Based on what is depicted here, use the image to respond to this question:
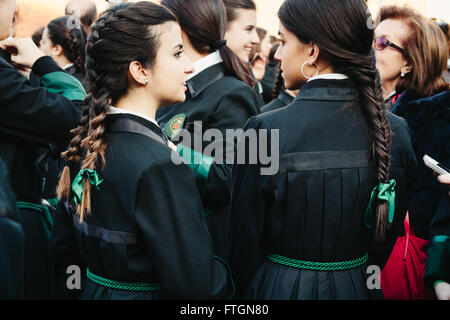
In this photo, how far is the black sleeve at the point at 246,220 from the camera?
1729mm

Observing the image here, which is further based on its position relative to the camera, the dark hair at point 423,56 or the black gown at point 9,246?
the dark hair at point 423,56

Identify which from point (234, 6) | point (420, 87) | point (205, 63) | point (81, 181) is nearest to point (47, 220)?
point (81, 181)

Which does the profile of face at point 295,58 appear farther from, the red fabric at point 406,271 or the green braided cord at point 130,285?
the red fabric at point 406,271

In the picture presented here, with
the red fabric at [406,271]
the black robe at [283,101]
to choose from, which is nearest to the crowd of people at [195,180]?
the red fabric at [406,271]

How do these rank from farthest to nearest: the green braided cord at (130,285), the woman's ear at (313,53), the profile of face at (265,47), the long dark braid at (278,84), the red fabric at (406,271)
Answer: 1. the profile of face at (265,47)
2. the long dark braid at (278,84)
3. the red fabric at (406,271)
4. the woman's ear at (313,53)
5. the green braided cord at (130,285)

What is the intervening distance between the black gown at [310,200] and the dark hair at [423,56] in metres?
1.30

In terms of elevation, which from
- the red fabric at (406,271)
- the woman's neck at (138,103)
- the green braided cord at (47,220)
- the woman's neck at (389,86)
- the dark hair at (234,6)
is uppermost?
the dark hair at (234,6)

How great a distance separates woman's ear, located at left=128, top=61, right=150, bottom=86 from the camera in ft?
5.82

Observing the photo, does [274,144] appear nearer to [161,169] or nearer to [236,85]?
[161,169]

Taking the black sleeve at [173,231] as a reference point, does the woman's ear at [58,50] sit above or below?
below

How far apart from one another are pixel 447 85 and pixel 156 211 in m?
2.18

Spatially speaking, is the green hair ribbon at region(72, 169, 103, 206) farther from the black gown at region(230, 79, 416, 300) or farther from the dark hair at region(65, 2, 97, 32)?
the dark hair at region(65, 2, 97, 32)
